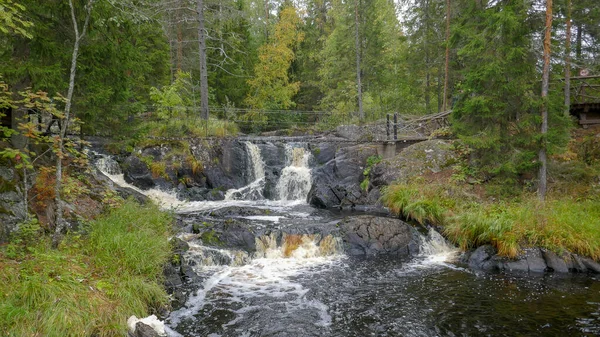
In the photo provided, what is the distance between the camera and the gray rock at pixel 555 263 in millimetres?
8703

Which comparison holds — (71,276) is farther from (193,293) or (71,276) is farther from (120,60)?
(120,60)

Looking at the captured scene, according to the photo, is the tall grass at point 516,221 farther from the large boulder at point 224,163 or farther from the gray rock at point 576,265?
the large boulder at point 224,163

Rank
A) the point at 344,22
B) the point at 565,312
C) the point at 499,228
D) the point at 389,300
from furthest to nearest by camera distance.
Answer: the point at 344,22
the point at 499,228
the point at 389,300
the point at 565,312

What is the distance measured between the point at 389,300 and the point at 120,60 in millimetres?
7865

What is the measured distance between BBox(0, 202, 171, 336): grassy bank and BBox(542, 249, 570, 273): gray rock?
874 cm

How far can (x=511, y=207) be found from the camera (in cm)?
1089

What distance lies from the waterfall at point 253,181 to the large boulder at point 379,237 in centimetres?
681

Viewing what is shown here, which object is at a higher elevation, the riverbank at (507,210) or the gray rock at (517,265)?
the riverbank at (507,210)

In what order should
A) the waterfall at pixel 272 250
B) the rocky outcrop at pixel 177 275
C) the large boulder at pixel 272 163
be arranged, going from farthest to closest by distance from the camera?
the large boulder at pixel 272 163 → the waterfall at pixel 272 250 → the rocky outcrop at pixel 177 275

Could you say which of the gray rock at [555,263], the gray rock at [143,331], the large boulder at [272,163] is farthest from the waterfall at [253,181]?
the gray rock at [555,263]

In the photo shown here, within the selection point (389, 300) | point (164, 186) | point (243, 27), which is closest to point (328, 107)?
point (243, 27)

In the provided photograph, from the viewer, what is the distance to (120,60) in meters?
8.35

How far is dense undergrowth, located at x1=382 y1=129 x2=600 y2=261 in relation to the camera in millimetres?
9148

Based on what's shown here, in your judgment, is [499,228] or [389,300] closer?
[389,300]
